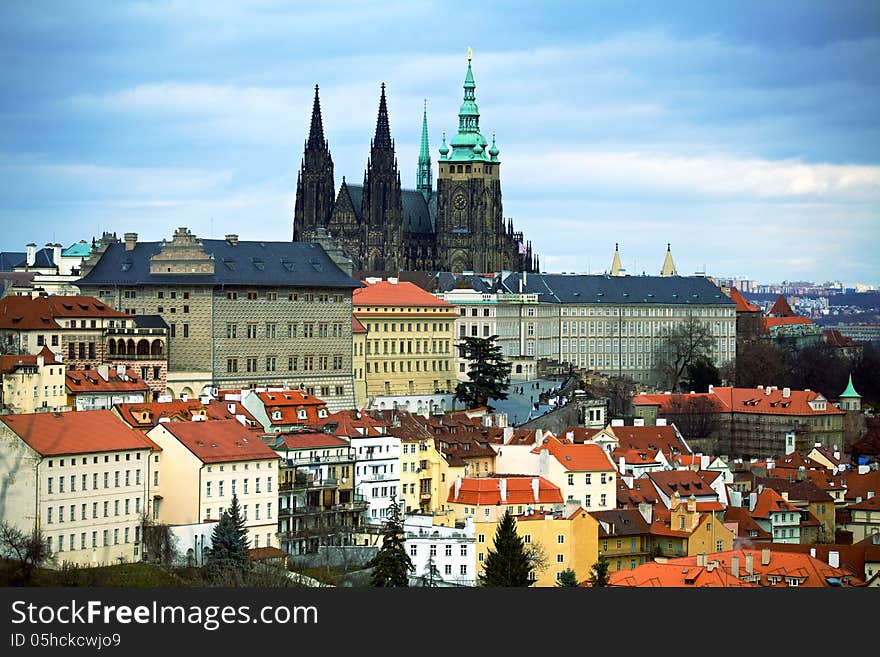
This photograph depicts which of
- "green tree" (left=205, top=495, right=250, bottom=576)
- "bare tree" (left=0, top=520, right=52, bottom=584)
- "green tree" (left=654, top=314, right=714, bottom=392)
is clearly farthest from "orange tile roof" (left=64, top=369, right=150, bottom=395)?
"green tree" (left=654, top=314, right=714, bottom=392)

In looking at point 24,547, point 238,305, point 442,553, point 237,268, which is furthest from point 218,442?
point 237,268

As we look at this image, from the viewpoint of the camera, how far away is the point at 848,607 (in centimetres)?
3962

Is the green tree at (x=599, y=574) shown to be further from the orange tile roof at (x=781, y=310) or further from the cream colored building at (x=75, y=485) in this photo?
the orange tile roof at (x=781, y=310)

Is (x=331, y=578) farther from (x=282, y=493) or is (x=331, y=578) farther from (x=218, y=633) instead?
(x=218, y=633)

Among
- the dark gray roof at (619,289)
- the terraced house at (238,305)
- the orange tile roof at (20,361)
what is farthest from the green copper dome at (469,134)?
the orange tile roof at (20,361)

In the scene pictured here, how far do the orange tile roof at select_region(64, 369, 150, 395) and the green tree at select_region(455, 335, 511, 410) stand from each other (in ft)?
52.9

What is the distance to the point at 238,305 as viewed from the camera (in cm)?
7819

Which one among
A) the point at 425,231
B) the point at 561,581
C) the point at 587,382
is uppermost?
the point at 425,231

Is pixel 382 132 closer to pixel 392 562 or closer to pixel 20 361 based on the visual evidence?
pixel 20 361

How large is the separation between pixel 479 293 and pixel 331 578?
48.9 metres

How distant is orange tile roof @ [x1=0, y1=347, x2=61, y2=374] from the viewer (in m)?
65.3

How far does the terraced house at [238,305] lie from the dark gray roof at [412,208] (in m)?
45.0

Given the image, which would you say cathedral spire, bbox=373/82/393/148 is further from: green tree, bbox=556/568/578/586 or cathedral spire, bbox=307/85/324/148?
green tree, bbox=556/568/578/586

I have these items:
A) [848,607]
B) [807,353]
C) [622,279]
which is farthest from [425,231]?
[848,607]
